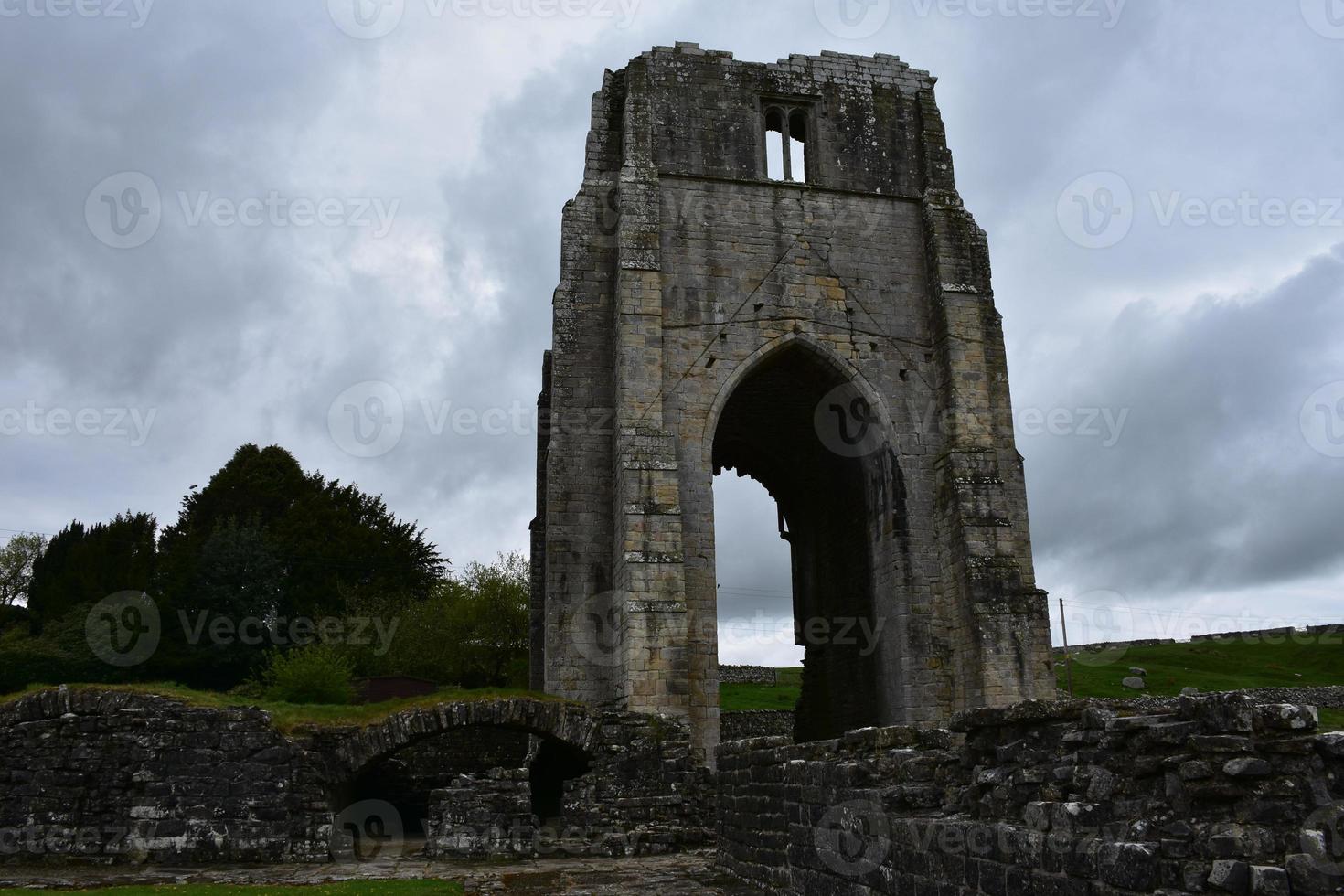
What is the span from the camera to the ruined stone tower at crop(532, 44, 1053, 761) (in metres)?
16.5

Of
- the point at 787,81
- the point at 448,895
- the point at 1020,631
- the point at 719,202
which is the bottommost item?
the point at 448,895

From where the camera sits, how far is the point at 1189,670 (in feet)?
108

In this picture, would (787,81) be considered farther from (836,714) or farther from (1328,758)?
(1328,758)

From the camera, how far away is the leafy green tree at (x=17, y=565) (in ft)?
162

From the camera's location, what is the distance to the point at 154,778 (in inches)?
463

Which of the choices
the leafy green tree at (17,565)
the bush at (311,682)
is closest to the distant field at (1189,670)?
the bush at (311,682)

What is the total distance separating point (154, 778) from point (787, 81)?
16568 millimetres

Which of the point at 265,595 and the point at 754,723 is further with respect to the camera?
the point at 265,595

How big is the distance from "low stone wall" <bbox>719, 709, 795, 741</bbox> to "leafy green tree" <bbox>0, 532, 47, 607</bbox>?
129ft

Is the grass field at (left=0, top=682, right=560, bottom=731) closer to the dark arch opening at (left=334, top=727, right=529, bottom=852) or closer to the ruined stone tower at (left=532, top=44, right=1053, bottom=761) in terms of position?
the ruined stone tower at (left=532, top=44, right=1053, bottom=761)

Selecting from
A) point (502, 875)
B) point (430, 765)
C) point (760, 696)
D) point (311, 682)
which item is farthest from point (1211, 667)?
point (502, 875)

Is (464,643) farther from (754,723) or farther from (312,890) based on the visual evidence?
(312,890)

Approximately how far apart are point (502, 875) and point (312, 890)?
2028 mm

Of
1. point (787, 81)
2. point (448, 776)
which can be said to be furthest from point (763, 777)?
point (787, 81)
